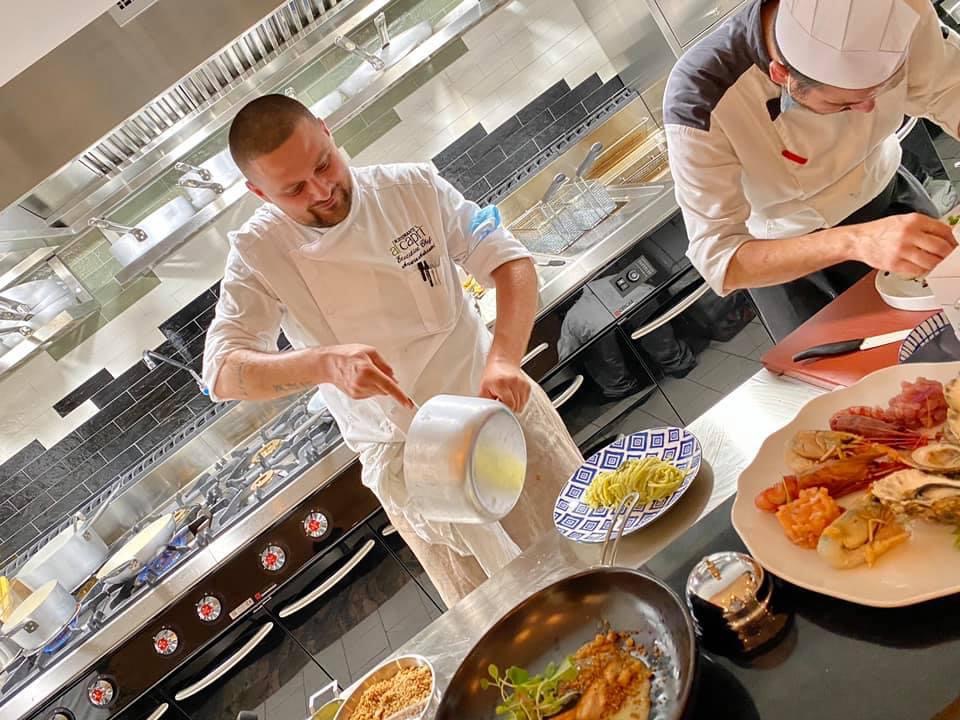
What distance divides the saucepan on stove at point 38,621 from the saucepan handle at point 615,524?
2311mm

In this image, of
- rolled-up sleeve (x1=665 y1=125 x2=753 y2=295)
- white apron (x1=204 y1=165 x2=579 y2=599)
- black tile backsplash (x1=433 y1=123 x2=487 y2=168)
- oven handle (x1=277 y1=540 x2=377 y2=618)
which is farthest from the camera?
black tile backsplash (x1=433 y1=123 x2=487 y2=168)

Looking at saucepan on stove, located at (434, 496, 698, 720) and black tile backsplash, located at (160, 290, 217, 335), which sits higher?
black tile backsplash, located at (160, 290, 217, 335)

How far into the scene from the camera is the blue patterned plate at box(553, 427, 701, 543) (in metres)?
1.25

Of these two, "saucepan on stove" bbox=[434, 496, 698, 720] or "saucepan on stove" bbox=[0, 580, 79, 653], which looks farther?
"saucepan on stove" bbox=[0, 580, 79, 653]

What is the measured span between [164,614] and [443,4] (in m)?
2.63

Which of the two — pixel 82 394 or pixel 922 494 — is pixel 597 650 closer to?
pixel 922 494

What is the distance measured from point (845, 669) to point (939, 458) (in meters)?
0.25

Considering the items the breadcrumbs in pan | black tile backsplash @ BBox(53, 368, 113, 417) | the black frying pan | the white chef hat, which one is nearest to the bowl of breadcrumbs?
the breadcrumbs in pan

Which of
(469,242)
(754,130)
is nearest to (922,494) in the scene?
(754,130)

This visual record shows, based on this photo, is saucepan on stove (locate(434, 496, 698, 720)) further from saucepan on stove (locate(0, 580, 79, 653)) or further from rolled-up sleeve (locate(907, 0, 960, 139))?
saucepan on stove (locate(0, 580, 79, 653))

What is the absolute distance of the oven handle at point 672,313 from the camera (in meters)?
2.74

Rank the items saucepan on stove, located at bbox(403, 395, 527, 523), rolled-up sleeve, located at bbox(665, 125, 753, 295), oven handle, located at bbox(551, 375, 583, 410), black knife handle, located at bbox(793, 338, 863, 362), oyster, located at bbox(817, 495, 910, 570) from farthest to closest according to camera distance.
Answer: oven handle, located at bbox(551, 375, 583, 410) → rolled-up sleeve, located at bbox(665, 125, 753, 295) → black knife handle, located at bbox(793, 338, 863, 362) → saucepan on stove, located at bbox(403, 395, 527, 523) → oyster, located at bbox(817, 495, 910, 570)

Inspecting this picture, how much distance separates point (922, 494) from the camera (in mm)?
872

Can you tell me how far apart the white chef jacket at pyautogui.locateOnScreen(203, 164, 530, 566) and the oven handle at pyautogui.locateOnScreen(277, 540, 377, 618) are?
0.77 metres
